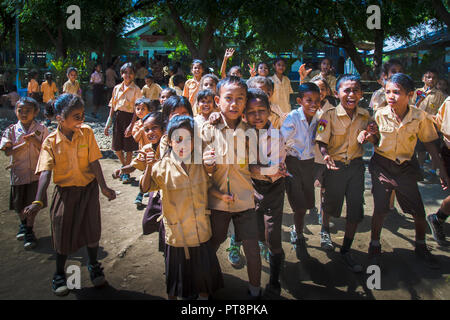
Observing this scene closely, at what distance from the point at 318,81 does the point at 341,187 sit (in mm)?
1459

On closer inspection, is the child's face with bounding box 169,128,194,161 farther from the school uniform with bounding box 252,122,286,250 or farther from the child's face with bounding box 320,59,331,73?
the child's face with bounding box 320,59,331,73

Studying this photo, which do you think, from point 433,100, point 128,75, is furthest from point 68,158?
point 433,100

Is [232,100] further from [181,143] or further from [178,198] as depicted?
[178,198]

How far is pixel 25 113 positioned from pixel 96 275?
5.78ft

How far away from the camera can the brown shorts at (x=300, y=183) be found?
10.8 feet

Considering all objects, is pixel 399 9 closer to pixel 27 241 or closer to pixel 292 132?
pixel 292 132

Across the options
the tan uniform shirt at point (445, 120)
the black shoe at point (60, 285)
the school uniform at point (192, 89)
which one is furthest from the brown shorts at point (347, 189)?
the school uniform at point (192, 89)

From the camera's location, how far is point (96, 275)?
113 inches

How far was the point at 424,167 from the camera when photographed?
20.6 feet

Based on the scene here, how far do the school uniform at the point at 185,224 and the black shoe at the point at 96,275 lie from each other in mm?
675

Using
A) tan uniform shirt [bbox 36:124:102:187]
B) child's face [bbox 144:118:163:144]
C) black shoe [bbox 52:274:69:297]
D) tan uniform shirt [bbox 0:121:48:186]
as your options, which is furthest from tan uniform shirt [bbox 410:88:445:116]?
black shoe [bbox 52:274:69:297]

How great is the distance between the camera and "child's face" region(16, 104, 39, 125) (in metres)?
3.51

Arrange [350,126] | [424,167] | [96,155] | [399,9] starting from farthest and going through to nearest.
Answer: [399,9] → [424,167] → [350,126] → [96,155]

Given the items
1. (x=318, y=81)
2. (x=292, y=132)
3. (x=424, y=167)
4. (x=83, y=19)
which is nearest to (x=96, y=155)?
(x=292, y=132)
